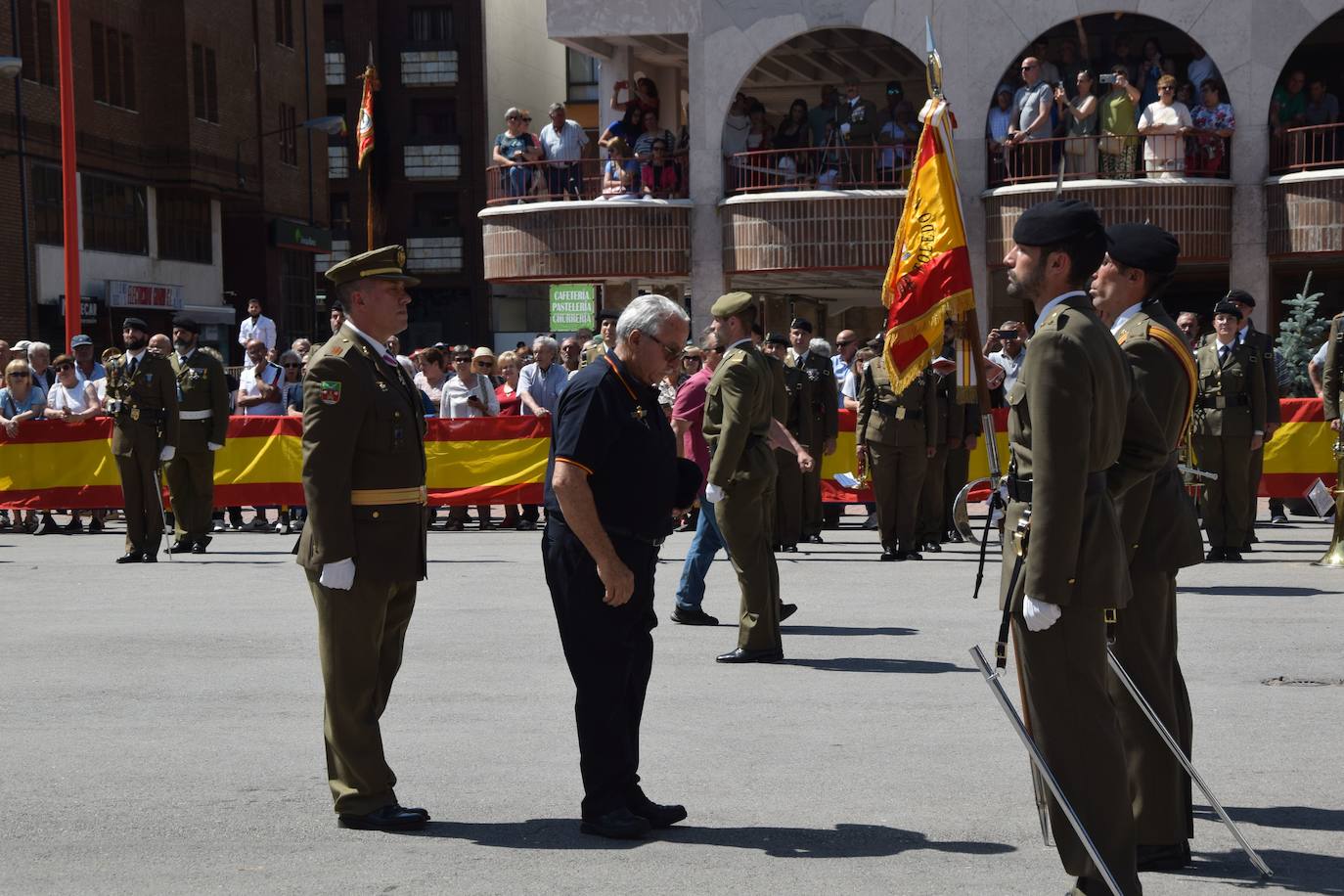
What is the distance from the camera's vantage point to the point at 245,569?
14820 millimetres

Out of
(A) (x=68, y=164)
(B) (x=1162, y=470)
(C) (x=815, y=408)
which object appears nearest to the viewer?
(B) (x=1162, y=470)

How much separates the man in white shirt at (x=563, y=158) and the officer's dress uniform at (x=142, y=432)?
1397cm

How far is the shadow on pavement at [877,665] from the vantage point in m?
9.41

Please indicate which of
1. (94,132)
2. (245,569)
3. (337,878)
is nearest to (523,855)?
(337,878)

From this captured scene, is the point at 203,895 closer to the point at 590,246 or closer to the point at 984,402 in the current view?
the point at 984,402

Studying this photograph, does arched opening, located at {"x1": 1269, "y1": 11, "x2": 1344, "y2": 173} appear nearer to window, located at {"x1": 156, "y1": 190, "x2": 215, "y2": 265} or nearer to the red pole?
the red pole

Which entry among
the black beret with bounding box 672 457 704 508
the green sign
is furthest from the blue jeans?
the green sign

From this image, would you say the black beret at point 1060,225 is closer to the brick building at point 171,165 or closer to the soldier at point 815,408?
the soldier at point 815,408

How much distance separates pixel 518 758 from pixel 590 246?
71.4 ft

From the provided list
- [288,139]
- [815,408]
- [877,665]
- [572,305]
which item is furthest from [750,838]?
[288,139]

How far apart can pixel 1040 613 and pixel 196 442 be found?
12.6 m

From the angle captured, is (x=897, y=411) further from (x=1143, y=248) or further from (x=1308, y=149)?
(x=1308, y=149)

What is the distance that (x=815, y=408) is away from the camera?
55.8 feet

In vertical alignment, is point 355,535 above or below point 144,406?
below
